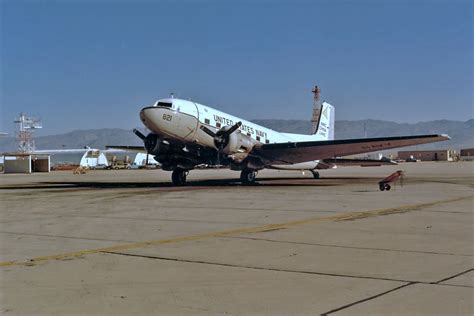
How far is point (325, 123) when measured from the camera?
50469mm

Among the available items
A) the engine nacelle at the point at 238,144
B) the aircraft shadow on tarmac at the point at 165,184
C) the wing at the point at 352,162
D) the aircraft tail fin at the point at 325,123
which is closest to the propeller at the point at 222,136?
the engine nacelle at the point at 238,144

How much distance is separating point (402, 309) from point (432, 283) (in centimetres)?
135

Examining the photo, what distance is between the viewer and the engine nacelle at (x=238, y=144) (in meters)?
32.9

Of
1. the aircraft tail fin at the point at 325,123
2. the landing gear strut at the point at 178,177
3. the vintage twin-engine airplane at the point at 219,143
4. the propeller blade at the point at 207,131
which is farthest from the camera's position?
the aircraft tail fin at the point at 325,123

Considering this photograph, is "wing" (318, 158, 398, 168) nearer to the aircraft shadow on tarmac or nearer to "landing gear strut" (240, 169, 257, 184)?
the aircraft shadow on tarmac

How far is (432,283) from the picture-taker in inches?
292

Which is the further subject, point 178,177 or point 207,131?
point 178,177

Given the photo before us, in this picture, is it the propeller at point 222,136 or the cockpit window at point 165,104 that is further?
the propeller at point 222,136

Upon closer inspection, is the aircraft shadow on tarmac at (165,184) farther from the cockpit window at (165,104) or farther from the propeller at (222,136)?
the cockpit window at (165,104)

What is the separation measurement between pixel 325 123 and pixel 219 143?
20190mm

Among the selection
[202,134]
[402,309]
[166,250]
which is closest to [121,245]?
[166,250]

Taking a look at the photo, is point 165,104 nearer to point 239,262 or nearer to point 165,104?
point 165,104

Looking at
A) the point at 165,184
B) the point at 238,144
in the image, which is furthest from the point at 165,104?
the point at 165,184

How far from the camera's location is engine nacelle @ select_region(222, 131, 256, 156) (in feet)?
108
